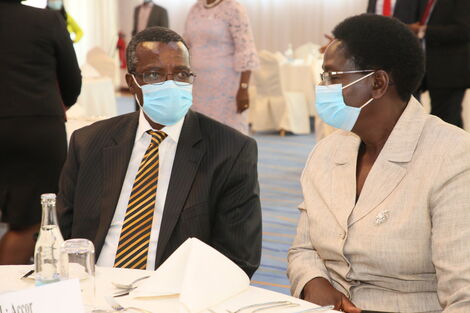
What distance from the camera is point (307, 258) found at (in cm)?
217

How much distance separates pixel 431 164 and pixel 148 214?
35.6 inches

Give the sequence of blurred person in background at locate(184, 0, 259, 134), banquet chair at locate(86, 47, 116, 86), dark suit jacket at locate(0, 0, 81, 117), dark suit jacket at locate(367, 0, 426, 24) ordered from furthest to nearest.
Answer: banquet chair at locate(86, 47, 116, 86), blurred person in background at locate(184, 0, 259, 134), dark suit jacket at locate(367, 0, 426, 24), dark suit jacket at locate(0, 0, 81, 117)

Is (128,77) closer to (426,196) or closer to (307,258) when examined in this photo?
(307,258)

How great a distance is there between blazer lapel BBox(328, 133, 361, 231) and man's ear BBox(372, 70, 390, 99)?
200mm

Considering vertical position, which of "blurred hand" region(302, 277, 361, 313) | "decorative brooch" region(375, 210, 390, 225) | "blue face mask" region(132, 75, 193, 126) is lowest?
"blurred hand" region(302, 277, 361, 313)

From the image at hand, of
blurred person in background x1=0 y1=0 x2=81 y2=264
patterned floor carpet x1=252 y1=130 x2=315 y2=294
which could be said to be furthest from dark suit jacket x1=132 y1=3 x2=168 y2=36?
blurred person in background x1=0 y1=0 x2=81 y2=264

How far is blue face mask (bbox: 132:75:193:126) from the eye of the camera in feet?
8.02

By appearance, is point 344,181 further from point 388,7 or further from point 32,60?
point 388,7

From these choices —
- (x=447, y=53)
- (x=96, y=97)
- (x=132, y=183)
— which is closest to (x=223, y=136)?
(x=132, y=183)

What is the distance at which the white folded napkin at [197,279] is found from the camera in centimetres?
157

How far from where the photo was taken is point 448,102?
460 centimetres

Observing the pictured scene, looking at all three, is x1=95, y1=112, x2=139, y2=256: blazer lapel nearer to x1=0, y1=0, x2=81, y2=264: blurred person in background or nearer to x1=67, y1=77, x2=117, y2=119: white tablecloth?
x1=0, y1=0, x2=81, y2=264: blurred person in background

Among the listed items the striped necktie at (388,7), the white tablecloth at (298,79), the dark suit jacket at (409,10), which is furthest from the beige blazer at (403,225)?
the white tablecloth at (298,79)

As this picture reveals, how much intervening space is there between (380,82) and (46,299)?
3.80 feet
